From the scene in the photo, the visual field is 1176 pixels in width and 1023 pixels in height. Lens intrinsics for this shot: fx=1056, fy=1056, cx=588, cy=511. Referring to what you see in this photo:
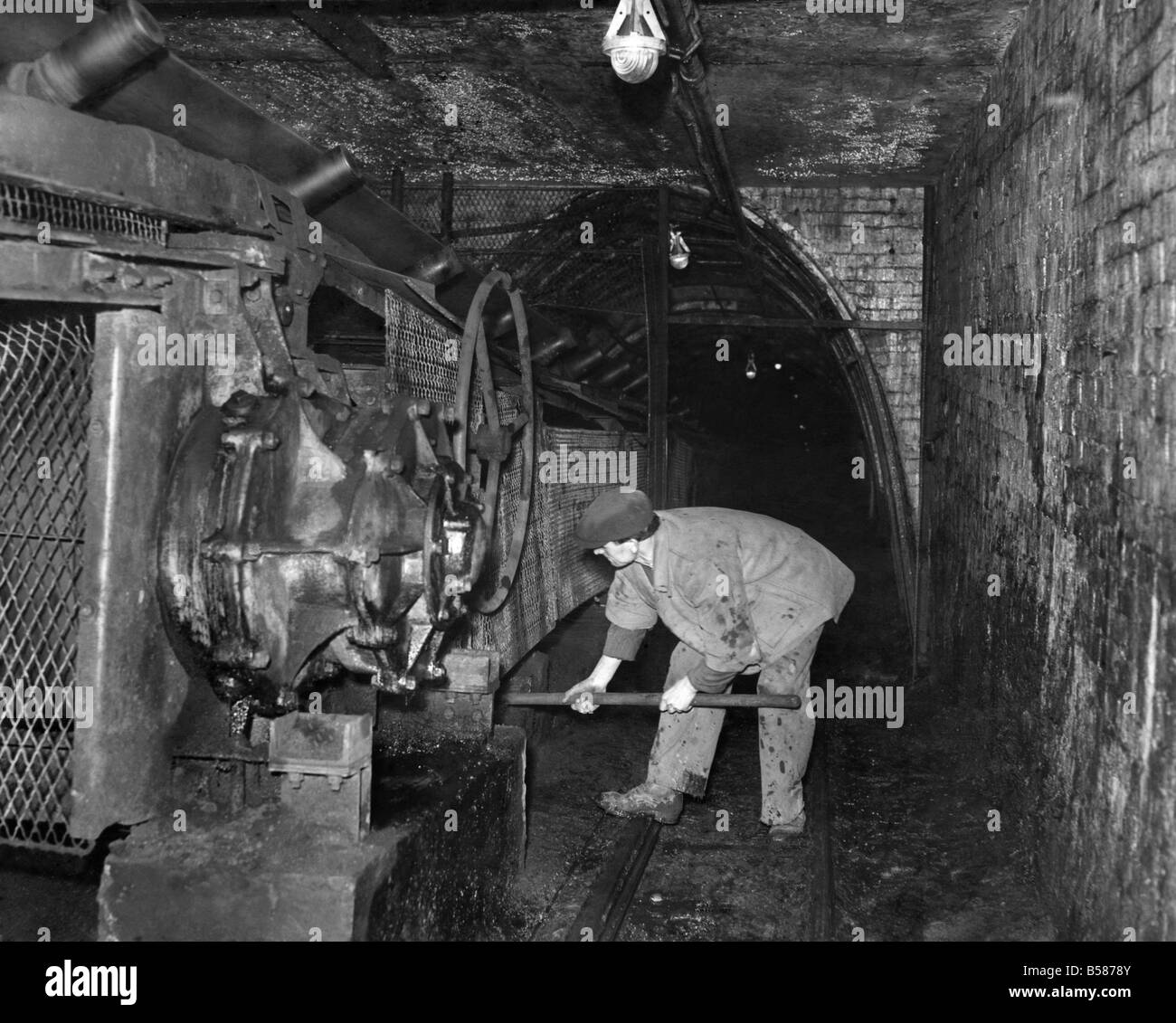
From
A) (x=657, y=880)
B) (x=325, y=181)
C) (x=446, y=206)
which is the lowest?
(x=657, y=880)

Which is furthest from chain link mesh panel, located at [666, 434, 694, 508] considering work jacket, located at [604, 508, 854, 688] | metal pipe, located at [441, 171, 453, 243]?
work jacket, located at [604, 508, 854, 688]

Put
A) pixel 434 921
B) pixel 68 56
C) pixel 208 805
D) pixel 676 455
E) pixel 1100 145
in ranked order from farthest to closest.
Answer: pixel 676 455, pixel 1100 145, pixel 434 921, pixel 208 805, pixel 68 56

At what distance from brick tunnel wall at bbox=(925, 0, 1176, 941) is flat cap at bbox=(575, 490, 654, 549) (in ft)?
5.23

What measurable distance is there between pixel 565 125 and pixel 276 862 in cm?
514

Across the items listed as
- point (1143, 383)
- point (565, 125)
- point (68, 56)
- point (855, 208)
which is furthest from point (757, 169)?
point (68, 56)

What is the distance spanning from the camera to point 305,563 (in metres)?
2.74

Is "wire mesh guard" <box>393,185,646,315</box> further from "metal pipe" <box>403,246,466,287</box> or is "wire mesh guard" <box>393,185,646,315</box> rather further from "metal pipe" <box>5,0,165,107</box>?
"metal pipe" <box>5,0,165,107</box>

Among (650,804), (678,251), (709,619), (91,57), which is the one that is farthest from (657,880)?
(678,251)

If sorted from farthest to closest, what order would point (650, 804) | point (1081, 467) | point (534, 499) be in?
point (534, 499) → point (650, 804) → point (1081, 467)

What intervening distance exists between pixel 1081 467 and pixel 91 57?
3.29m

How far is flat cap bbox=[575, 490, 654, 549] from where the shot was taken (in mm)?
4246

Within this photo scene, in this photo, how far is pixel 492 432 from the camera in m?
4.32

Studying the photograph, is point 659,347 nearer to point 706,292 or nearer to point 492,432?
point 492,432

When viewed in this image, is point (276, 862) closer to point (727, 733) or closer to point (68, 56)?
point (68, 56)
